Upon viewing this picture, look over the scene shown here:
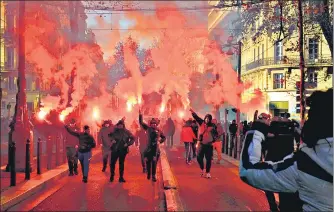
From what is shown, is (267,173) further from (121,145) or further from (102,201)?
(121,145)

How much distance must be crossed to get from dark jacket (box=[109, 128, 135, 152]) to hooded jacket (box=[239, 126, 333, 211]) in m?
10.4

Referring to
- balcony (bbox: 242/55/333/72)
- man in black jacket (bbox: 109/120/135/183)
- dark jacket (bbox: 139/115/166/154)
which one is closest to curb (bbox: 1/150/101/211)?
man in black jacket (bbox: 109/120/135/183)

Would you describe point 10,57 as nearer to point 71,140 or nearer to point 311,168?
point 71,140

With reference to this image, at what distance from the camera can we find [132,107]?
1858 inches

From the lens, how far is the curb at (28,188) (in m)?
9.41

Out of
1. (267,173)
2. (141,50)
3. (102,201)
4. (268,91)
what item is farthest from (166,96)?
(267,173)

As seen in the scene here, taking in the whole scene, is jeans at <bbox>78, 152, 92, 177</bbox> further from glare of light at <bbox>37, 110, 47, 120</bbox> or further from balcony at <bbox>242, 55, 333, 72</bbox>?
balcony at <bbox>242, 55, 333, 72</bbox>

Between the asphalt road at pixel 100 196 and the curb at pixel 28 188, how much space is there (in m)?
0.18

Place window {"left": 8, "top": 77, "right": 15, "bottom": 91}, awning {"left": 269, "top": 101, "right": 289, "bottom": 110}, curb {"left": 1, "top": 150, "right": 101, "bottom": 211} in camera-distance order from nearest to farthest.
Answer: curb {"left": 1, "top": 150, "right": 101, "bottom": 211} < awning {"left": 269, "top": 101, "right": 289, "bottom": 110} < window {"left": 8, "top": 77, "right": 15, "bottom": 91}

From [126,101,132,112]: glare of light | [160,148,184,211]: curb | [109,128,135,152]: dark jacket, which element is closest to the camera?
[160,148,184,211]: curb

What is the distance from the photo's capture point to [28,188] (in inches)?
428

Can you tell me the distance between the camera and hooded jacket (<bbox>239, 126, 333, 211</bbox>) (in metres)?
2.45

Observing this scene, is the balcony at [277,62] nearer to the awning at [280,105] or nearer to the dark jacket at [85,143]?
the awning at [280,105]

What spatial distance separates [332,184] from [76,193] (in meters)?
9.36
